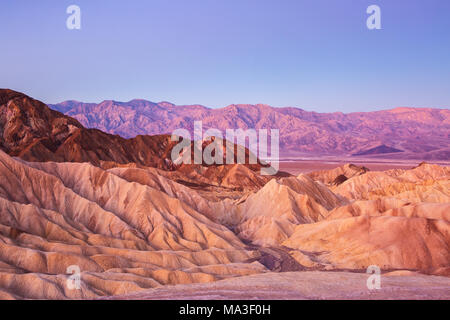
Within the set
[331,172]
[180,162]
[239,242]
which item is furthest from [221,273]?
[331,172]

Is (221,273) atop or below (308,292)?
below

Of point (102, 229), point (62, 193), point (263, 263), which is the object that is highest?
point (62, 193)

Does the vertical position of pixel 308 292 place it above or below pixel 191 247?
above

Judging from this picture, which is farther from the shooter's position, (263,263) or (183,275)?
(263,263)
